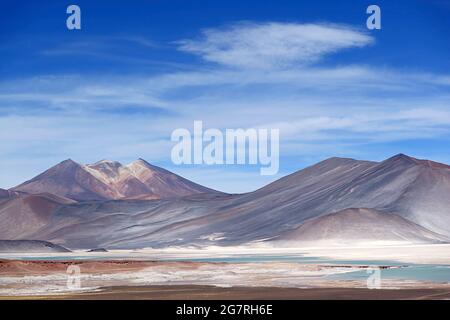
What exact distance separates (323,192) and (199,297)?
102954 mm

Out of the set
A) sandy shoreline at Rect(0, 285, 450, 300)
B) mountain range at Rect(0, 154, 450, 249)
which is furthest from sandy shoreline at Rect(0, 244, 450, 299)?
mountain range at Rect(0, 154, 450, 249)

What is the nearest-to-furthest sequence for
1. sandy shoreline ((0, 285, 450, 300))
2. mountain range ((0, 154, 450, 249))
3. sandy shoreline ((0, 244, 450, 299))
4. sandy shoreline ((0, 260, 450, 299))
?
1. sandy shoreline ((0, 285, 450, 300))
2. sandy shoreline ((0, 260, 450, 299))
3. sandy shoreline ((0, 244, 450, 299))
4. mountain range ((0, 154, 450, 249))

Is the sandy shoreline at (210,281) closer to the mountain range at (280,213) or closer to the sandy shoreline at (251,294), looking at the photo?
the sandy shoreline at (251,294)

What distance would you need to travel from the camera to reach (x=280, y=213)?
125000 mm

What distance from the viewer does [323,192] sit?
431 ft

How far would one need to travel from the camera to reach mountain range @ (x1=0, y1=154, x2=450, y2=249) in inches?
4090

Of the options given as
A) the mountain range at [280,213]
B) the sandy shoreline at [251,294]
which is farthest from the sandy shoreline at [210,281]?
the mountain range at [280,213]

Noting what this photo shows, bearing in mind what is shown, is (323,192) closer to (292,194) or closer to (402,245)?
(292,194)

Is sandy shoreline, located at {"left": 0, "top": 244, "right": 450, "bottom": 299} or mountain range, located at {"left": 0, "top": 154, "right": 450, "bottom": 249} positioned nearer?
sandy shoreline, located at {"left": 0, "top": 244, "right": 450, "bottom": 299}

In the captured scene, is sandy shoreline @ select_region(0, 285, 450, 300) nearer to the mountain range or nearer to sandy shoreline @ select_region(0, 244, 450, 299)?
sandy shoreline @ select_region(0, 244, 450, 299)

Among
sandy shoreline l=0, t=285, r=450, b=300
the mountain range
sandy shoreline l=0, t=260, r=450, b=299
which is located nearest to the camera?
sandy shoreline l=0, t=285, r=450, b=300

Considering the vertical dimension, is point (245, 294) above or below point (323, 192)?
below

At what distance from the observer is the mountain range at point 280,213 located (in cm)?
10388
